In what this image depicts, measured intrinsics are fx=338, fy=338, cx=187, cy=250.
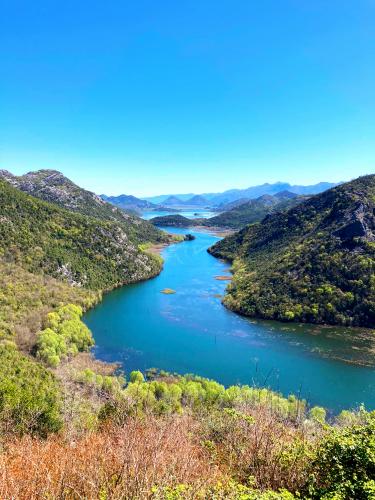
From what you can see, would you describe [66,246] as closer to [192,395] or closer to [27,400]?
[192,395]

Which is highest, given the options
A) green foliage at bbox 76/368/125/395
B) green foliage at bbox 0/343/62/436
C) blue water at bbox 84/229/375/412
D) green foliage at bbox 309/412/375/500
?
green foliage at bbox 309/412/375/500

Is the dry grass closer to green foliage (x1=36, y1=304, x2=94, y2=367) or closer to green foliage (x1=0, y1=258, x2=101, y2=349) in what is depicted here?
green foliage (x1=36, y1=304, x2=94, y2=367)

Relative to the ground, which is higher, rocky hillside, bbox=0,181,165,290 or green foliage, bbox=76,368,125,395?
rocky hillside, bbox=0,181,165,290

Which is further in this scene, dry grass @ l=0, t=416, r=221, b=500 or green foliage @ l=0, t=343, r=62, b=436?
green foliage @ l=0, t=343, r=62, b=436

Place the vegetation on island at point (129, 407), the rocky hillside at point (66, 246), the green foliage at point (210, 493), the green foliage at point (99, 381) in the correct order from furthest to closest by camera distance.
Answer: the rocky hillside at point (66, 246), the green foliage at point (99, 381), the vegetation on island at point (129, 407), the green foliage at point (210, 493)

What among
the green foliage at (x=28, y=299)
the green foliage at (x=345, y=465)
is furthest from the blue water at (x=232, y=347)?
the green foliage at (x=345, y=465)

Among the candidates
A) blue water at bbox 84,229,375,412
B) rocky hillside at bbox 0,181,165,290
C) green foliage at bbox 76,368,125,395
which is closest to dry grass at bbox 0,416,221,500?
blue water at bbox 84,229,375,412

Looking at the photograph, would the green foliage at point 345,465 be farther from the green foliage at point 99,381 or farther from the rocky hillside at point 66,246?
the rocky hillside at point 66,246
